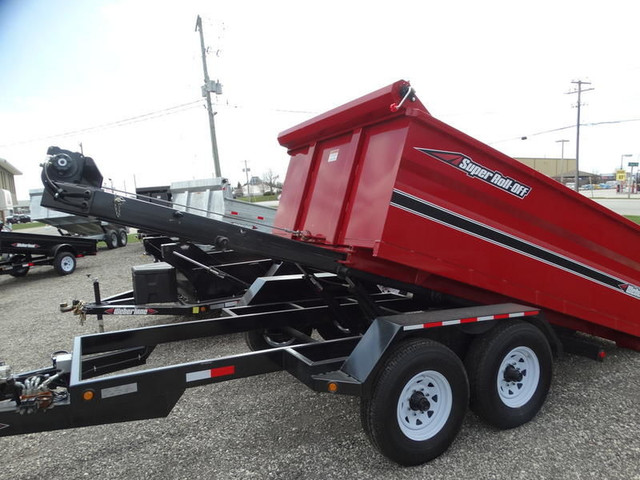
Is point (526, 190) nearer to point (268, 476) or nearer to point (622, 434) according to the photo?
point (622, 434)

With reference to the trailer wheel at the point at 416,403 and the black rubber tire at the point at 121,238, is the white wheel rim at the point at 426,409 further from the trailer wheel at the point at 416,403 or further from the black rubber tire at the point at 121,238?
the black rubber tire at the point at 121,238

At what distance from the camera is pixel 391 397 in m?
2.92

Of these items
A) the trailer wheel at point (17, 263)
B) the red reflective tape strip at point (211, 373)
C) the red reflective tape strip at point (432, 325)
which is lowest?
the trailer wheel at point (17, 263)

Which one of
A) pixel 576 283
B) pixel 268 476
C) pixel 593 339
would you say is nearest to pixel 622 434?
pixel 576 283

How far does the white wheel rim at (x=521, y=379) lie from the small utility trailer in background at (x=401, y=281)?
0.05 feet

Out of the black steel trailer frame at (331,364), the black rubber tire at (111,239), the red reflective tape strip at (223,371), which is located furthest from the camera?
the black rubber tire at (111,239)

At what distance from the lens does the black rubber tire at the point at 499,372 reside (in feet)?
11.0

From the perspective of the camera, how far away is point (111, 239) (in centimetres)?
1873

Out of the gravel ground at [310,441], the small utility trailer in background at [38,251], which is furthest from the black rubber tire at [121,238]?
the gravel ground at [310,441]

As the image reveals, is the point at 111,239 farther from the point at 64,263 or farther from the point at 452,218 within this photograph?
the point at 452,218

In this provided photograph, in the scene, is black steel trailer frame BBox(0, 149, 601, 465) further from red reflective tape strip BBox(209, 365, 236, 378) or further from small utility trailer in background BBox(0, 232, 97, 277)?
small utility trailer in background BBox(0, 232, 97, 277)

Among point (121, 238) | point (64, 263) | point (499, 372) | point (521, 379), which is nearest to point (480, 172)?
point (499, 372)

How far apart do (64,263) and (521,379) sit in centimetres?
1300

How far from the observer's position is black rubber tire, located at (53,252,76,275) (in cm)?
1268
